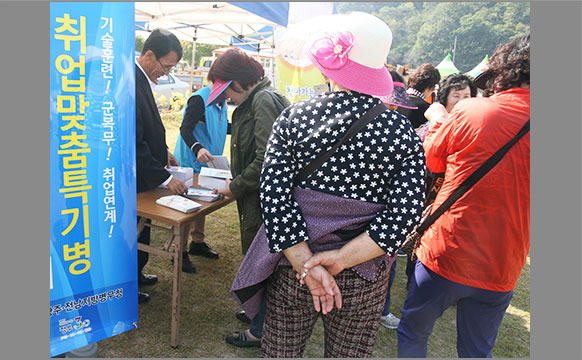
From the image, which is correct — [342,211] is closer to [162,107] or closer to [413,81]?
[413,81]

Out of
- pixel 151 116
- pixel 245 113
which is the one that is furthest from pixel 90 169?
pixel 245 113

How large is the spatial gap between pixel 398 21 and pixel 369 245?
319 feet

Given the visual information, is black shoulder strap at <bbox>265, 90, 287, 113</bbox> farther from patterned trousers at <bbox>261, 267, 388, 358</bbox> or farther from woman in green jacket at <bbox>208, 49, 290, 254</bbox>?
patterned trousers at <bbox>261, 267, 388, 358</bbox>

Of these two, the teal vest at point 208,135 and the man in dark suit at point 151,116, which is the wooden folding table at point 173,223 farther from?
the teal vest at point 208,135

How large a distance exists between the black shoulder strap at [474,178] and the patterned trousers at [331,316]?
0.39 metres

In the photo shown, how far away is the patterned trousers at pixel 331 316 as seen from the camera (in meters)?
1.33

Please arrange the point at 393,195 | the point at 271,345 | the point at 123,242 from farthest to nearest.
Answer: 1. the point at 123,242
2. the point at 271,345
3. the point at 393,195

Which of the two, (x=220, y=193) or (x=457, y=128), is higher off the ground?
(x=457, y=128)

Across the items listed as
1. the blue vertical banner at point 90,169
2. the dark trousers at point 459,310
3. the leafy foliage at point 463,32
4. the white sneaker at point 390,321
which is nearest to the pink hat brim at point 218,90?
the blue vertical banner at point 90,169

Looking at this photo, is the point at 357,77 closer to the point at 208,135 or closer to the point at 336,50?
the point at 336,50

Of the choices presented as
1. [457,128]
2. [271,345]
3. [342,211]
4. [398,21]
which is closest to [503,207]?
[457,128]

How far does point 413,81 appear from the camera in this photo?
308 cm

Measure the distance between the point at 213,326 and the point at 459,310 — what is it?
1558 mm

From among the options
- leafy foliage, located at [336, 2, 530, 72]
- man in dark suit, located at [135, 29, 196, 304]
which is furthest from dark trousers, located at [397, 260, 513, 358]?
leafy foliage, located at [336, 2, 530, 72]
